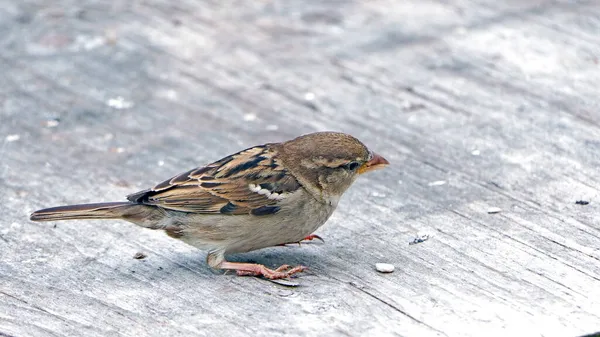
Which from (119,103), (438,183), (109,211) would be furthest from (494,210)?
(119,103)

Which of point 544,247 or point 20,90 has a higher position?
point 544,247

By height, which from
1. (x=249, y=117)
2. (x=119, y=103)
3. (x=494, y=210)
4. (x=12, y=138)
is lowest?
(x=12, y=138)

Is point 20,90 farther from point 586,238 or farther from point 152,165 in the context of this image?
point 586,238

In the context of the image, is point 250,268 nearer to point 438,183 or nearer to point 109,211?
point 109,211

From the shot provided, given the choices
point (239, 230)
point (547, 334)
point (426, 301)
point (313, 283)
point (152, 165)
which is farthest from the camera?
point (152, 165)

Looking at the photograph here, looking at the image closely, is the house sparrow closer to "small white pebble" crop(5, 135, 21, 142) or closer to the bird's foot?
the bird's foot

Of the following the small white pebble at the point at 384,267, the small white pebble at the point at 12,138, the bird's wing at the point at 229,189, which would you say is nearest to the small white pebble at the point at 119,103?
the small white pebble at the point at 12,138

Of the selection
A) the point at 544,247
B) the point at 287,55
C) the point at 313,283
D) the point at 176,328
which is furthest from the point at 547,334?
the point at 287,55
